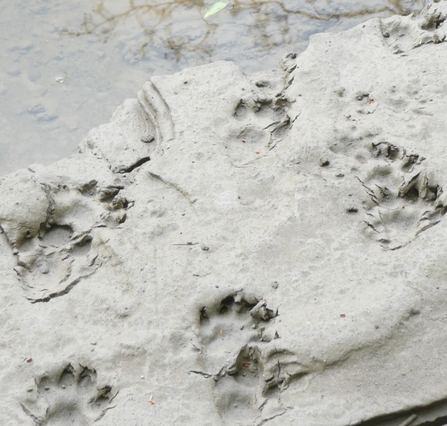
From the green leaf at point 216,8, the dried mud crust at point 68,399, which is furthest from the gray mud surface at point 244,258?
the green leaf at point 216,8

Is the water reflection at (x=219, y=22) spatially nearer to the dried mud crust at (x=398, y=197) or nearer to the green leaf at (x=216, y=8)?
the green leaf at (x=216, y=8)

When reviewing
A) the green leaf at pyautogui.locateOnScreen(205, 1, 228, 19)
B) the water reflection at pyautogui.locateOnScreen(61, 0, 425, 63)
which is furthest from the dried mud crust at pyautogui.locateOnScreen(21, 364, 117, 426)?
the green leaf at pyautogui.locateOnScreen(205, 1, 228, 19)

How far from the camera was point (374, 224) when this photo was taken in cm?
243

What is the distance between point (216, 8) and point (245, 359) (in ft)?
8.95

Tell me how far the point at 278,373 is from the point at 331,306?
0.93ft

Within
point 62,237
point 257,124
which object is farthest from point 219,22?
point 62,237

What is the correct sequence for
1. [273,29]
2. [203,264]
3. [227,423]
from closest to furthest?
[227,423], [203,264], [273,29]

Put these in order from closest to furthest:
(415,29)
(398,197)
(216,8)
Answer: (398,197) < (415,29) < (216,8)

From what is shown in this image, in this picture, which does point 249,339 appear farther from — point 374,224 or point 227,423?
point 374,224

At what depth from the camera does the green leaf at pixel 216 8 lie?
167 inches

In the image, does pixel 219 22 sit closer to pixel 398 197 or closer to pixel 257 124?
pixel 257 124

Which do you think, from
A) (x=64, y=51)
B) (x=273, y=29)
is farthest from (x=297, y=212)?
(x=64, y=51)

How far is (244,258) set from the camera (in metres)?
2.39

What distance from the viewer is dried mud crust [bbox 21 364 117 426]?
2162mm
